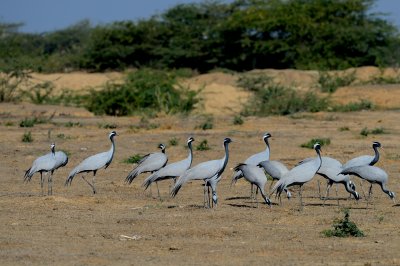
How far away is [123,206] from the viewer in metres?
13.8

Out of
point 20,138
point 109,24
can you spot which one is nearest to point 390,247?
point 20,138

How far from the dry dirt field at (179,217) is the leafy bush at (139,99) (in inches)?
274

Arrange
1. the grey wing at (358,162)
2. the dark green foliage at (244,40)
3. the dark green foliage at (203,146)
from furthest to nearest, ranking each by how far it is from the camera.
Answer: the dark green foliage at (244,40) → the dark green foliage at (203,146) → the grey wing at (358,162)

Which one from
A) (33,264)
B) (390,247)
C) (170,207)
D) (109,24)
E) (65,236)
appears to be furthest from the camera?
(109,24)

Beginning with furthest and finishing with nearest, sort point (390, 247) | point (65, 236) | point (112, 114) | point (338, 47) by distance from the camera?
point (338, 47) → point (112, 114) → point (65, 236) → point (390, 247)

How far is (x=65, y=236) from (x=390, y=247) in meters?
3.32

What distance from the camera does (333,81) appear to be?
126 ft

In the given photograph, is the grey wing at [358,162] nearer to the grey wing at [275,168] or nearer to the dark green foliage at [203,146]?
the grey wing at [275,168]

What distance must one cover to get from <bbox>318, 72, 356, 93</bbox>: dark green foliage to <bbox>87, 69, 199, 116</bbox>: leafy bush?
20.9 ft

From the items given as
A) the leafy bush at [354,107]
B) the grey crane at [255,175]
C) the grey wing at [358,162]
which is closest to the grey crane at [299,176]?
the grey crane at [255,175]

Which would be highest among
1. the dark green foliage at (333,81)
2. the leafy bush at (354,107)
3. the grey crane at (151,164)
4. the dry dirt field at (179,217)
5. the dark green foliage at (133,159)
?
the dark green foliage at (333,81)

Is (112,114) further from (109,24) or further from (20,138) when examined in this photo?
(109,24)

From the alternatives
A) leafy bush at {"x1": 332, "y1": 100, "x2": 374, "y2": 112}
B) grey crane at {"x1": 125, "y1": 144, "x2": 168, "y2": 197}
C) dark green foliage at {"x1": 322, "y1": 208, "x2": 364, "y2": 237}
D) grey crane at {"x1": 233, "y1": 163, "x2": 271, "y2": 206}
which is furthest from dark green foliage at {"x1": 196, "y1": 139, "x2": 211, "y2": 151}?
leafy bush at {"x1": 332, "y1": 100, "x2": 374, "y2": 112}

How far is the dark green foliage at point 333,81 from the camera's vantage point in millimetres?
37500
